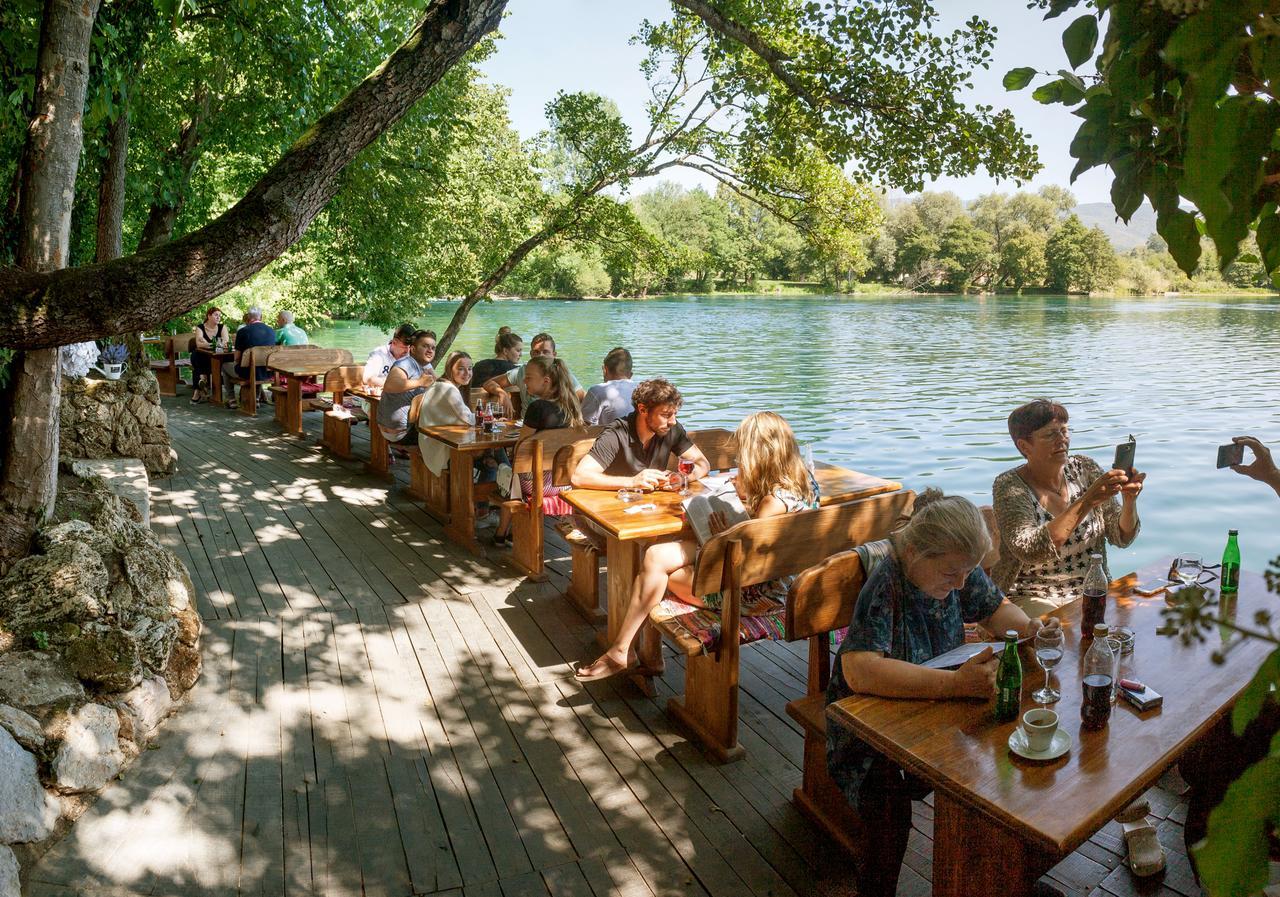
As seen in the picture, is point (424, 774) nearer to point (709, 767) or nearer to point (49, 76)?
point (709, 767)

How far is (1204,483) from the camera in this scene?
12.0 m

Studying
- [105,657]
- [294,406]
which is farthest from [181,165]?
[105,657]

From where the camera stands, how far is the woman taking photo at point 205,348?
13.8 metres

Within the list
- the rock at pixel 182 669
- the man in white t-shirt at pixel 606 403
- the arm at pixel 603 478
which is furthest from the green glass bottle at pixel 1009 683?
the man in white t-shirt at pixel 606 403

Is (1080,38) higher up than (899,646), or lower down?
higher up

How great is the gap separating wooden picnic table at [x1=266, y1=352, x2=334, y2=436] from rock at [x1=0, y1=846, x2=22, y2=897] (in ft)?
27.7

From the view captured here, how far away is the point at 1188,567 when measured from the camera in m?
3.49

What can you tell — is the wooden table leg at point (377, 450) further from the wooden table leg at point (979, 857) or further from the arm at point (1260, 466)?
the wooden table leg at point (979, 857)

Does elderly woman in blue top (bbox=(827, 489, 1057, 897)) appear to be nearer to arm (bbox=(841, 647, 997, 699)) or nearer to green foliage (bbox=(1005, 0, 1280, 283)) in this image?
arm (bbox=(841, 647, 997, 699))

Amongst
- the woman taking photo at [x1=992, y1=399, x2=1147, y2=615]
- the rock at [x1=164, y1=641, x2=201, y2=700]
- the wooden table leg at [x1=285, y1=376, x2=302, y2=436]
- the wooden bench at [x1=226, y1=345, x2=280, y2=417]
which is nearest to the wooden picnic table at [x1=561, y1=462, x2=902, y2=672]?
the woman taking photo at [x1=992, y1=399, x2=1147, y2=615]

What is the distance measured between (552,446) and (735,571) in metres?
2.43

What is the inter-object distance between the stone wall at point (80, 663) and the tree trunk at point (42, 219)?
0.17 metres

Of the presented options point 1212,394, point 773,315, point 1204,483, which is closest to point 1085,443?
point 1204,483

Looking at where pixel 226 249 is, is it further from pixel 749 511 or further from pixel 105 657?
pixel 749 511
